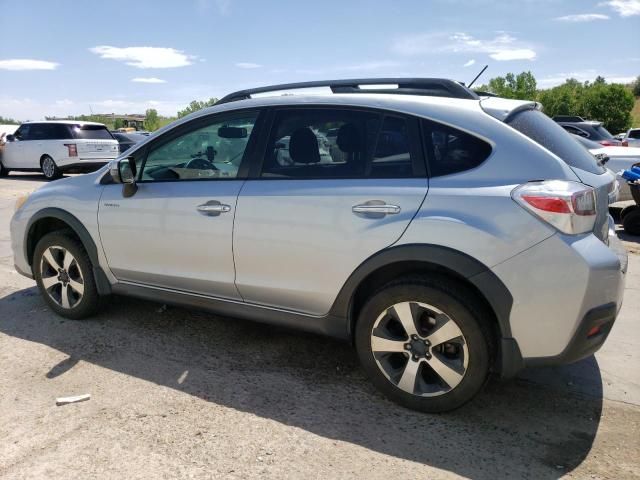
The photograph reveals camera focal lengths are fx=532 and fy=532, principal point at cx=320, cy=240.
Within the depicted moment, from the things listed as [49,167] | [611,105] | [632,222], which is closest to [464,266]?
[632,222]

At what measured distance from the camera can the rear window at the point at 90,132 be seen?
600 inches

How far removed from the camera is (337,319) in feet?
10.1

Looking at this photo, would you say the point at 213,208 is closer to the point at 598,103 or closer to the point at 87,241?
the point at 87,241

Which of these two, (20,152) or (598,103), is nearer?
(20,152)

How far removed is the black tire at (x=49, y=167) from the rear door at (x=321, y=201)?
46.6 ft

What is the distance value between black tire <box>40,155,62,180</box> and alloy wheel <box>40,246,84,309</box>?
41.2 ft

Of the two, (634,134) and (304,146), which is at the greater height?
(304,146)

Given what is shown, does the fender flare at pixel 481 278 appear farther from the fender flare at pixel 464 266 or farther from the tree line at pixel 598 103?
the tree line at pixel 598 103

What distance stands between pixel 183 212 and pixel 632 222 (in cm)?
677

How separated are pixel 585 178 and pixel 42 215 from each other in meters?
3.83

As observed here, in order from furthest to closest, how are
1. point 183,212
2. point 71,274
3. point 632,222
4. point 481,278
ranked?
1. point 632,222
2. point 71,274
3. point 183,212
4. point 481,278

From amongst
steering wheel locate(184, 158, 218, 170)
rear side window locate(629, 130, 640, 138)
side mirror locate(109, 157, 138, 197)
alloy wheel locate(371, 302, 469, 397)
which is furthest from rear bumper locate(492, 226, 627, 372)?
rear side window locate(629, 130, 640, 138)

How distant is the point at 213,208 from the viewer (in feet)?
10.9

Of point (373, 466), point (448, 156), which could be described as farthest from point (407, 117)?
point (373, 466)
